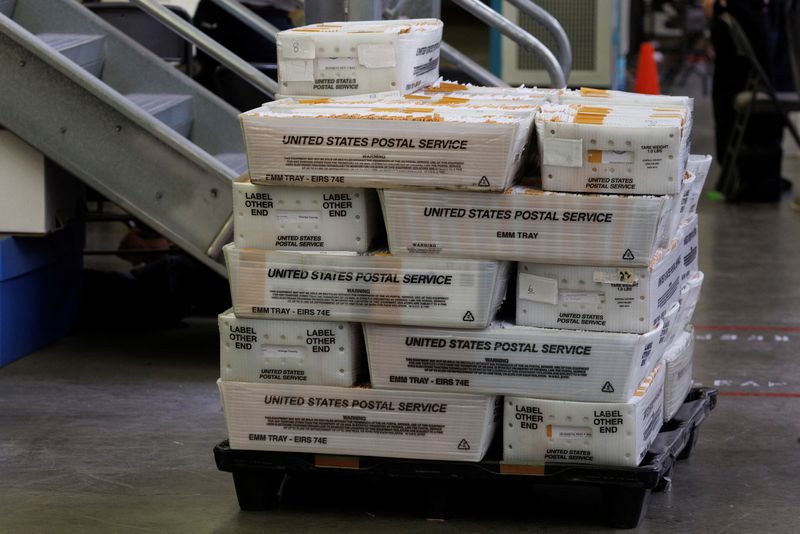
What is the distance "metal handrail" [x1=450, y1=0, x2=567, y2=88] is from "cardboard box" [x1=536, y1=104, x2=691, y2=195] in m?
1.82


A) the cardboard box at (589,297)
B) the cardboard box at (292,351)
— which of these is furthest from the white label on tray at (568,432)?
the cardboard box at (292,351)

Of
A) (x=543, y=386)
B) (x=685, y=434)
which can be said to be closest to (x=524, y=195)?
(x=543, y=386)

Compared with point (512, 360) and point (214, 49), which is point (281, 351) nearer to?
point (512, 360)

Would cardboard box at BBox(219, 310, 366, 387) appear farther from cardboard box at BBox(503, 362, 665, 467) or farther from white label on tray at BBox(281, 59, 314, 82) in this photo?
white label on tray at BBox(281, 59, 314, 82)

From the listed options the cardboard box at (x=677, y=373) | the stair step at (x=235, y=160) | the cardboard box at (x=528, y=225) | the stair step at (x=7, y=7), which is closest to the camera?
the cardboard box at (x=528, y=225)

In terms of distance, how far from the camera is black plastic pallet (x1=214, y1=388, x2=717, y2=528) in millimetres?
3850

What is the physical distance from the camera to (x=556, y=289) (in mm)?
3812

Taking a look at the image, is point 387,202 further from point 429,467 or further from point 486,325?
point 429,467

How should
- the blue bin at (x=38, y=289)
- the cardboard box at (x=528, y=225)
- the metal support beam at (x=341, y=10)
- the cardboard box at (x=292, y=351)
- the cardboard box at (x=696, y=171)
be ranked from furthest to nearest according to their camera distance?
the blue bin at (x=38, y=289)
the metal support beam at (x=341, y=10)
the cardboard box at (x=696, y=171)
the cardboard box at (x=292, y=351)
the cardboard box at (x=528, y=225)

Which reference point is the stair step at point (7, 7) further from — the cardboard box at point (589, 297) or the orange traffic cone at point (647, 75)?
the orange traffic cone at point (647, 75)

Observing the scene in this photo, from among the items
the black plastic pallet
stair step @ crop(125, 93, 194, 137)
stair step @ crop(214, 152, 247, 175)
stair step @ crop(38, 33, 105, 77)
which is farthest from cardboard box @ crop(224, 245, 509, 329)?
stair step @ crop(38, 33, 105, 77)

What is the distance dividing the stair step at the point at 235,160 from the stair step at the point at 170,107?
225mm

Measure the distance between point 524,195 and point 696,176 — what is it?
102cm

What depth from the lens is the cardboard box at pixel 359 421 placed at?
3.91 meters
